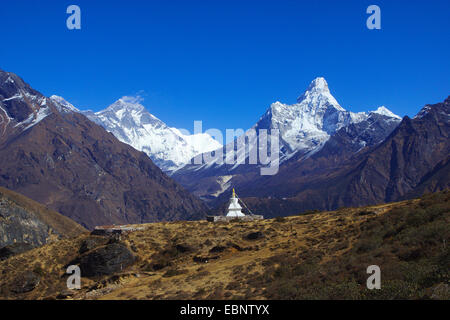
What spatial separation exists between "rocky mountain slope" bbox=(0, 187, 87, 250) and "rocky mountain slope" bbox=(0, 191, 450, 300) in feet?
302

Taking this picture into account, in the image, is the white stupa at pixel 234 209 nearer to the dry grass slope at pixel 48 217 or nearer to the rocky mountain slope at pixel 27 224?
the rocky mountain slope at pixel 27 224

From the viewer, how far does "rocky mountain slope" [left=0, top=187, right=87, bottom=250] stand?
146 meters

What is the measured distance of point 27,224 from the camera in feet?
520

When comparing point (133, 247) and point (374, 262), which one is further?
point (133, 247)

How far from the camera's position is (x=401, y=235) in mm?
30391

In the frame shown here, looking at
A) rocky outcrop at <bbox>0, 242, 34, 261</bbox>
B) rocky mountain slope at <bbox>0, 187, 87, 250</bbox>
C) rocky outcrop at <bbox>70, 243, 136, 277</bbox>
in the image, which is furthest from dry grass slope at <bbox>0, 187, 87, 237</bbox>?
rocky outcrop at <bbox>70, 243, 136, 277</bbox>

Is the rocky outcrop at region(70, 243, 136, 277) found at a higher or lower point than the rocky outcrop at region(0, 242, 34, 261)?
lower

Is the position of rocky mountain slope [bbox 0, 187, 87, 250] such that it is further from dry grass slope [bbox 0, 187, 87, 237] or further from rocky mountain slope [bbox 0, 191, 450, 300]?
rocky mountain slope [bbox 0, 191, 450, 300]

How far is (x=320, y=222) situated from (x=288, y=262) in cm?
1681

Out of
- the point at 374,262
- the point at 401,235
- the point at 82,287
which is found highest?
the point at 401,235
